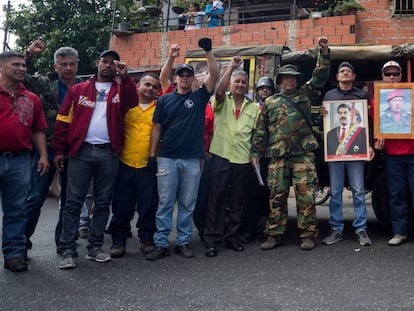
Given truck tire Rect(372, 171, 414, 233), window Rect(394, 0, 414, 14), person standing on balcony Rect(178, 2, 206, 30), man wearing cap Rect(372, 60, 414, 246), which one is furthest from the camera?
person standing on balcony Rect(178, 2, 206, 30)

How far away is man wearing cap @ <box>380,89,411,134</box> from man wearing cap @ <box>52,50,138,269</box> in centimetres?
250

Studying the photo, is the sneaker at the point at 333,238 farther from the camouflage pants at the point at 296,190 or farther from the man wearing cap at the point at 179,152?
the man wearing cap at the point at 179,152

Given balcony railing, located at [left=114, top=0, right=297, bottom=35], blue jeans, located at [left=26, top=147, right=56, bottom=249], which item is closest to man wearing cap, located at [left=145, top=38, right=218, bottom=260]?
blue jeans, located at [left=26, top=147, right=56, bottom=249]

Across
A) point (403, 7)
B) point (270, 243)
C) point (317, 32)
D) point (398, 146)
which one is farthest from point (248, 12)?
point (270, 243)

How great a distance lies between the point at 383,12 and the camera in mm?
12352

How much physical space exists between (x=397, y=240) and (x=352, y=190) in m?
0.65

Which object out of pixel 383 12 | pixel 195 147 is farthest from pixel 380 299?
pixel 383 12

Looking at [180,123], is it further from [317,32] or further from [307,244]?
[317,32]

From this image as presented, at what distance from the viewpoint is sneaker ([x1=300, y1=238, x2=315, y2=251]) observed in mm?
4758

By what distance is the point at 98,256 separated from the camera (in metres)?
4.45

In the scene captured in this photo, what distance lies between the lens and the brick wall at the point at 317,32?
1204 cm

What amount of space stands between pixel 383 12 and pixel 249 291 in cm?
1077

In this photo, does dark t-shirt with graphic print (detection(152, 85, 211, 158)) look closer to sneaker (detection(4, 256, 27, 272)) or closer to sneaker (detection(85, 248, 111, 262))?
sneaker (detection(85, 248, 111, 262))

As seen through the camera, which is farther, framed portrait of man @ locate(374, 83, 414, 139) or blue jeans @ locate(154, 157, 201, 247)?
framed portrait of man @ locate(374, 83, 414, 139)
